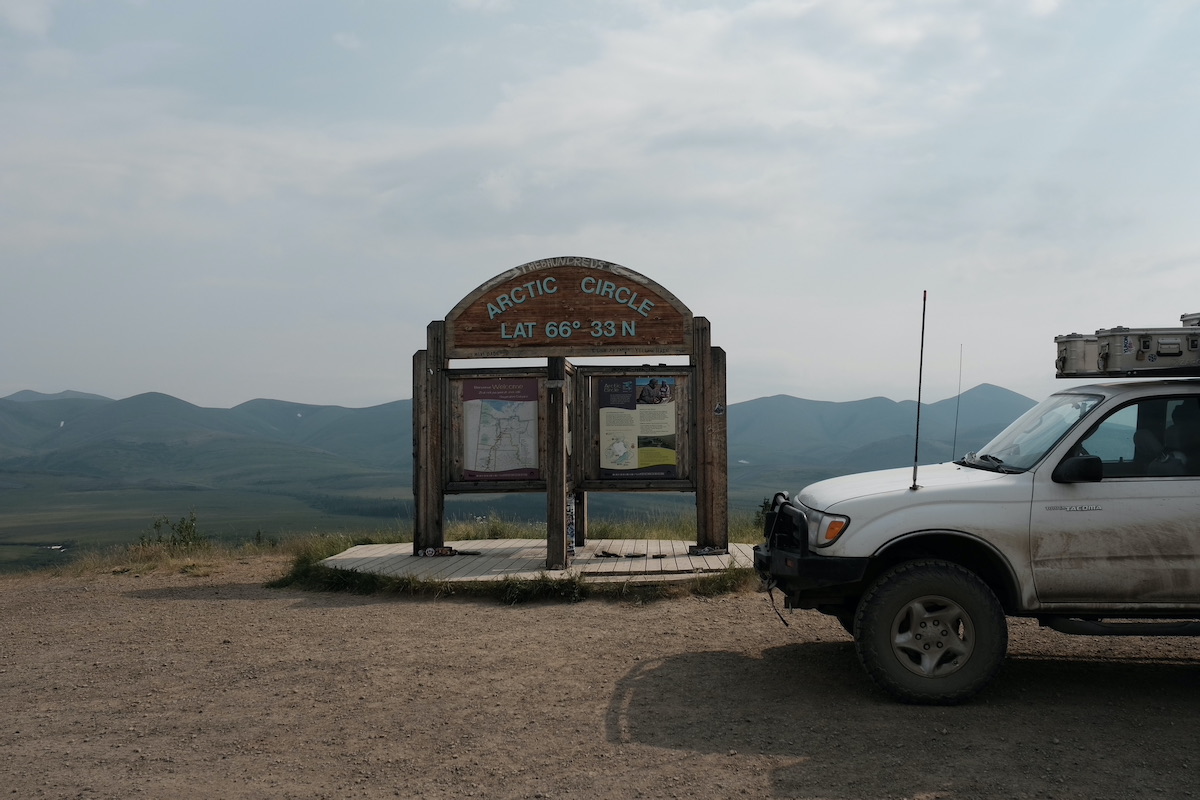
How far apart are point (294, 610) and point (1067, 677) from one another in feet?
22.6

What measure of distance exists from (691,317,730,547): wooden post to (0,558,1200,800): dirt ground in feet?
7.91

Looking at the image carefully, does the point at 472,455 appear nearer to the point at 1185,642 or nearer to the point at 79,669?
the point at 79,669

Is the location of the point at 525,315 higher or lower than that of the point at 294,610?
higher

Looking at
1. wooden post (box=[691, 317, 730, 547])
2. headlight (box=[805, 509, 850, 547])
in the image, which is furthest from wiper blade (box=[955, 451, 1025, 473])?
wooden post (box=[691, 317, 730, 547])

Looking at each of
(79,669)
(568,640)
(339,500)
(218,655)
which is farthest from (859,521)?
(339,500)

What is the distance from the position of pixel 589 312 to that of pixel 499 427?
6.05ft

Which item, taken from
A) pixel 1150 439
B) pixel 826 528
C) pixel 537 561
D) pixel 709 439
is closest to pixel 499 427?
pixel 537 561

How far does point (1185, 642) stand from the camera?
7832mm

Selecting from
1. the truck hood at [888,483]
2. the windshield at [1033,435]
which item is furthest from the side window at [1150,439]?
the truck hood at [888,483]

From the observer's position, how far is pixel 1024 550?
599cm

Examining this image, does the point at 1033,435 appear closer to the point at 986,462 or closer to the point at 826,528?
→ the point at 986,462

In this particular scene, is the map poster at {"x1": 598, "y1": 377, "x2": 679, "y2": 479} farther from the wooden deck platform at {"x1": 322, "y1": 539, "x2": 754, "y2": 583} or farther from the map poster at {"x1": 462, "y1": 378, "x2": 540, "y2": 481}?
the wooden deck platform at {"x1": 322, "y1": 539, "x2": 754, "y2": 583}

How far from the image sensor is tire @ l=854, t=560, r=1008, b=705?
19.2 feet

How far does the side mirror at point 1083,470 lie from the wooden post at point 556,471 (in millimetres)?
5957
